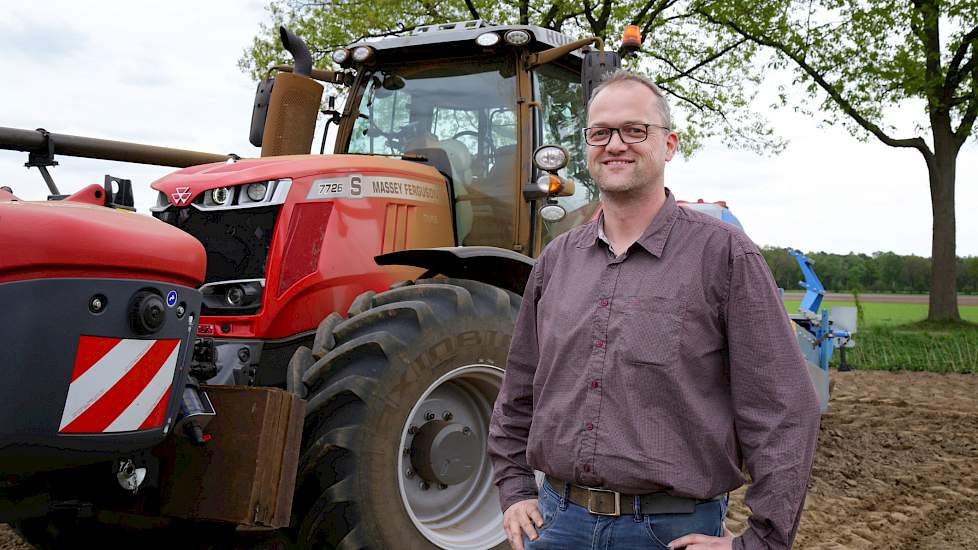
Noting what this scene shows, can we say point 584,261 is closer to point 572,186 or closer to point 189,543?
point 189,543

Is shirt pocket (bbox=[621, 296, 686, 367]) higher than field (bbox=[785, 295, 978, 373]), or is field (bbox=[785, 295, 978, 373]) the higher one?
shirt pocket (bbox=[621, 296, 686, 367])

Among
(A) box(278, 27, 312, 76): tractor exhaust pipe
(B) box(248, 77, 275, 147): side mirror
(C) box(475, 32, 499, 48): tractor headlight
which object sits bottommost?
(B) box(248, 77, 275, 147): side mirror

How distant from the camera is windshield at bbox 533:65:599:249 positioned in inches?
191

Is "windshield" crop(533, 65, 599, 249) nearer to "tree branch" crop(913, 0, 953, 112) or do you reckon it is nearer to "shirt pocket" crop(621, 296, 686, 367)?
"shirt pocket" crop(621, 296, 686, 367)

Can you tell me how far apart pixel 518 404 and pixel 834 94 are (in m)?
15.7

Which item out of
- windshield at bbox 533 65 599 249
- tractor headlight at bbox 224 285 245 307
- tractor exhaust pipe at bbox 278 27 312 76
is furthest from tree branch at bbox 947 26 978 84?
tractor headlight at bbox 224 285 245 307

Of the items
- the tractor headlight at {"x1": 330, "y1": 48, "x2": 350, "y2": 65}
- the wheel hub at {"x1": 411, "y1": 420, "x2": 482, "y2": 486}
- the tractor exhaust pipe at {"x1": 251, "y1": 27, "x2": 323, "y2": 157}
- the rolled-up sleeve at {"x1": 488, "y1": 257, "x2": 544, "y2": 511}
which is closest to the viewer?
the rolled-up sleeve at {"x1": 488, "y1": 257, "x2": 544, "y2": 511}

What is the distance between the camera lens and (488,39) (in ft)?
15.0

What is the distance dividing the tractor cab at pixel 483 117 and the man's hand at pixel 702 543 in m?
2.88

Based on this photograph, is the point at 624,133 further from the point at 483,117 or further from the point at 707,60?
the point at 707,60

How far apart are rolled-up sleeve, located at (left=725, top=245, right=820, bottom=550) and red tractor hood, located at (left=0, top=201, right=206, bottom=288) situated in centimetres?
168

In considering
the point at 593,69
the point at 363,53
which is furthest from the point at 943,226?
the point at 363,53

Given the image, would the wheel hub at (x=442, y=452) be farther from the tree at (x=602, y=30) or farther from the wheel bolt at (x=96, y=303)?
the tree at (x=602, y=30)

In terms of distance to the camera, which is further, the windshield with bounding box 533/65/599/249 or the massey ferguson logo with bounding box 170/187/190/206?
the windshield with bounding box 533/65/599/249
